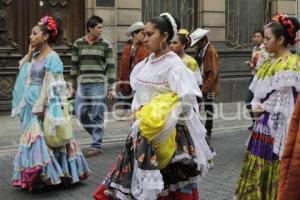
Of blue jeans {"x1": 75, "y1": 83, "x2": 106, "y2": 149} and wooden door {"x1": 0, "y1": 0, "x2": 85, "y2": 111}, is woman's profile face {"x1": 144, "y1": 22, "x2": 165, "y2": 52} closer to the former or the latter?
blue jeans {"x1": 75, "y1": 83, "x2": 106, "y2": 149}

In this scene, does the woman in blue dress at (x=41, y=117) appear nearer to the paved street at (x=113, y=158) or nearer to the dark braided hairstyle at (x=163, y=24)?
the paved street at (x=113, y=158)

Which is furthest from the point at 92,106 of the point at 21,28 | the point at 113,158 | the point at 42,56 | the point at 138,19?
the point at 138,19

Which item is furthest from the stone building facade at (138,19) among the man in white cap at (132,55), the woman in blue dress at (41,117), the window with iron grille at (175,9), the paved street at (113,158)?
the woman in blue dress at (41,117)

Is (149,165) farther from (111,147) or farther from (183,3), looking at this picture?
(183,3)

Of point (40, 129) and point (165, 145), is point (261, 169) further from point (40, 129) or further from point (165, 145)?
point (40, 129)

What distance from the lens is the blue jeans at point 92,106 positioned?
8.07 meters

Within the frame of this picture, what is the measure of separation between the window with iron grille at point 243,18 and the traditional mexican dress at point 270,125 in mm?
10355

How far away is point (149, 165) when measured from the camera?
396 cm

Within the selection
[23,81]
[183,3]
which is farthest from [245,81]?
[23,81]

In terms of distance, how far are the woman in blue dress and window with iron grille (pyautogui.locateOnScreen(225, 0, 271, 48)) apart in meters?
9.48

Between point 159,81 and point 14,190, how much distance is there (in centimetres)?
257

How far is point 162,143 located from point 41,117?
90.6 inches

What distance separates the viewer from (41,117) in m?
5.96

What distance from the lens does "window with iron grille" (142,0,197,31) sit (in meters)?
13.6
